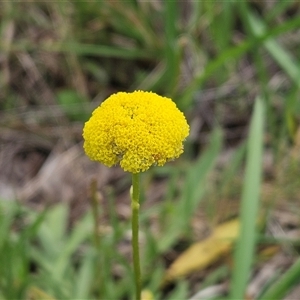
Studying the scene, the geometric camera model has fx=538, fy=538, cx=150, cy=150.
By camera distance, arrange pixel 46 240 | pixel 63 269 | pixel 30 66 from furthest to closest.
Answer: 1. pixel 30 66
2. pixel 46 240
3. pixel 63 269

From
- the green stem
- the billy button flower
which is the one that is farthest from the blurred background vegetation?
the billy button flower

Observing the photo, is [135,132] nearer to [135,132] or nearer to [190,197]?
[135,132]

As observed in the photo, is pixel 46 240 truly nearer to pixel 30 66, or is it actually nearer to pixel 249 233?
pixel 249 233

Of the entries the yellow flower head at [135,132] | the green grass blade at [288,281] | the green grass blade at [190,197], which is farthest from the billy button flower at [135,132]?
the green grass blade at [190,197]

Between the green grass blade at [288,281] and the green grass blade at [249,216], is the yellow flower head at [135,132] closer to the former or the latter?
the green grass blade at [288,281]

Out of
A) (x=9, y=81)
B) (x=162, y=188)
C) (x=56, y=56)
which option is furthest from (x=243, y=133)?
(x=9, y=81)

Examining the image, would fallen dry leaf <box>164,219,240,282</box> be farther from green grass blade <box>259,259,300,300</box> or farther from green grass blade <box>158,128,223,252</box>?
green grass blade <box>259,259,300,300</box>

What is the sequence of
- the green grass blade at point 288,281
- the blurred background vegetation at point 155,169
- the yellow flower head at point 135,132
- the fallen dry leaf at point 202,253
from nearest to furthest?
the yellow flower head at point 135,132 < the green grass blade at point 288,281 < the blurred background vegetation at point 155,169 < the fallen dry leaf at point 202,253
